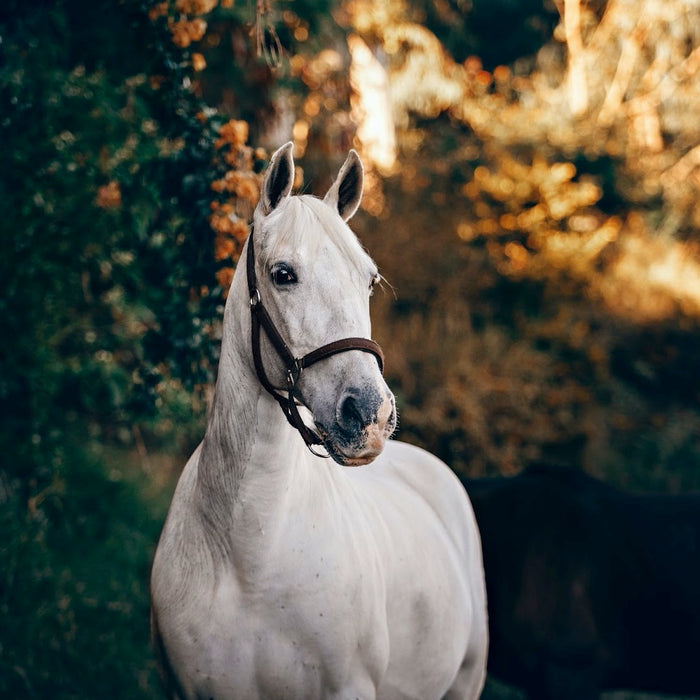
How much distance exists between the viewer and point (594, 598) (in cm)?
402

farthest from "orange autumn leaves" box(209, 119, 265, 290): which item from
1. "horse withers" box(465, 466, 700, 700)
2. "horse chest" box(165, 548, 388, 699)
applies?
"horse withers" box(465, 466, 700, 700)

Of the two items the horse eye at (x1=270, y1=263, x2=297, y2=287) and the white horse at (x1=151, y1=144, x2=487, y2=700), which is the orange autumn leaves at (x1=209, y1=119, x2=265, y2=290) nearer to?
the white horse at (x1=151, y1=144, x2=487, y2=700)

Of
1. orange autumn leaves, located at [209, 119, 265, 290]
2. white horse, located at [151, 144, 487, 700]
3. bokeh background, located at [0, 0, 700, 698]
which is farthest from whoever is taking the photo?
bokeh background, located at [0, 0, 700, 698]

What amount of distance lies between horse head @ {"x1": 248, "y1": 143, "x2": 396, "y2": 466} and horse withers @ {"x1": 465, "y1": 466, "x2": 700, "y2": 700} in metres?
2.36

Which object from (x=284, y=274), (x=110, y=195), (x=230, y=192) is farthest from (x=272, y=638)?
(x=110, y=195)

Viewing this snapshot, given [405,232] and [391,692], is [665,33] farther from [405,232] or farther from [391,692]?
[391,692]

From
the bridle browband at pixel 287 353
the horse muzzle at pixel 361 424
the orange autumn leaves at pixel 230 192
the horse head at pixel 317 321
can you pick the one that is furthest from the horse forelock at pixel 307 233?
the orange autumn leaves at pixel 230 192

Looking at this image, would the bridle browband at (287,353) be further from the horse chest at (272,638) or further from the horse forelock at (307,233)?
the horse chest at (272,638)

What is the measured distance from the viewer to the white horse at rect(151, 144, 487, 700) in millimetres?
2061

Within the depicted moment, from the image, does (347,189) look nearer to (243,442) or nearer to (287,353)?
(287,353)

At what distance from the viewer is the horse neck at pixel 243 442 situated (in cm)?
229

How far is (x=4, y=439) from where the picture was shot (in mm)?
4789

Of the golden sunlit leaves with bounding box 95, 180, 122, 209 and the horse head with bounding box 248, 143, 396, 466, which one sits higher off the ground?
the golden sunlit leaves with bounding box 95, 180, 122, 209

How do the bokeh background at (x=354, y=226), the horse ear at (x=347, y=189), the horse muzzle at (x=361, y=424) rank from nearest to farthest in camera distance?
the horse muzzle at (x=361, y=424), the horse ear at (x=347, y=189), the bokeh background at (x=354, y=226)
